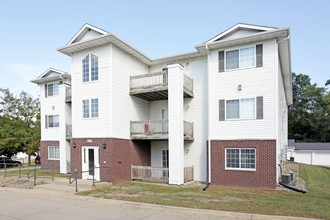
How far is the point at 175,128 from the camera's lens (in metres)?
14.5

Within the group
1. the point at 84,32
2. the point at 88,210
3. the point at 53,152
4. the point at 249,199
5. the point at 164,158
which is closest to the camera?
the point at 88,210

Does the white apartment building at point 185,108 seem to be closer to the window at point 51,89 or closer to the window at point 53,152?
the window at point 51,89

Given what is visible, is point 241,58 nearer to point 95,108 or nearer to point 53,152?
point 95,108

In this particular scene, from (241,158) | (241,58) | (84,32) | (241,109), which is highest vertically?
(84,32)

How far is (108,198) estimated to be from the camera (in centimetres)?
1046

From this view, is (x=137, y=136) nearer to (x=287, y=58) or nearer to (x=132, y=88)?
(x=132, y=88)

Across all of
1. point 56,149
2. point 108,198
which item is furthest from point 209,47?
point 56,149

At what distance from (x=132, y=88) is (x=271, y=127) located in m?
8.78

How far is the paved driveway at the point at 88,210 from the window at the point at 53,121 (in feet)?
38.2

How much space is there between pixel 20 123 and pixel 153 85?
18927mm

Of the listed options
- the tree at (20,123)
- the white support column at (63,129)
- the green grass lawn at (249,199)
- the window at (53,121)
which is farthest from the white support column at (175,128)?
the tree at (20,123)

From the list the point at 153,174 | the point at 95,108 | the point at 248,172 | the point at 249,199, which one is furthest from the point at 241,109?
the point at 95,108

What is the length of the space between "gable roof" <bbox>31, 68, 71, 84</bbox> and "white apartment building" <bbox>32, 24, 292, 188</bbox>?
538 cm

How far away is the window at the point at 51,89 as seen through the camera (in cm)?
2250
